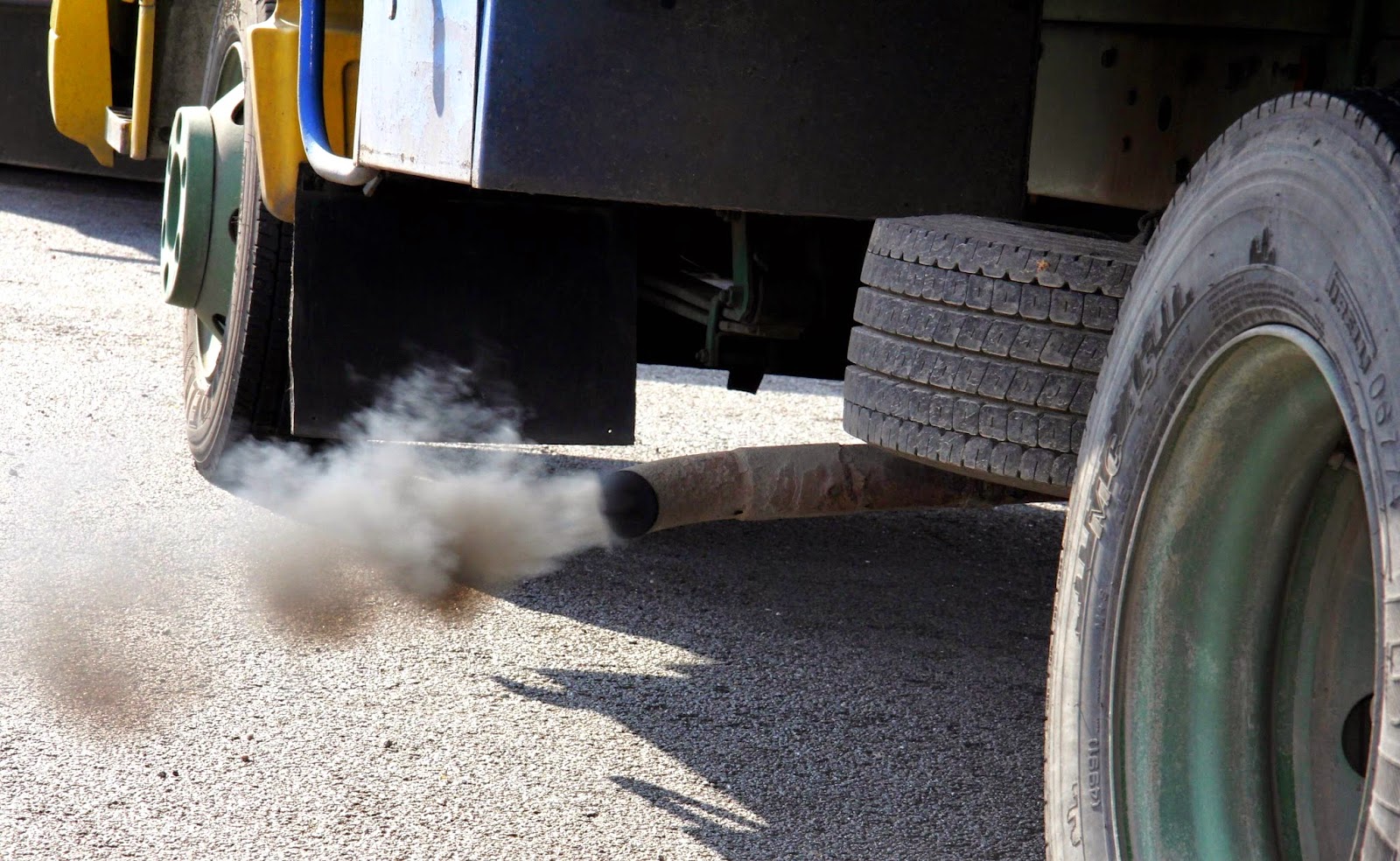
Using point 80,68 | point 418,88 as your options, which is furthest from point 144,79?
point 418,88

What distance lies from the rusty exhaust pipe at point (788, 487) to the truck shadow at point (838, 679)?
0.90 ft

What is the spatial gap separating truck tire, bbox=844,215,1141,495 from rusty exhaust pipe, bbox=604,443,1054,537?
108 cm

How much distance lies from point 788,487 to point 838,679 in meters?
0.41

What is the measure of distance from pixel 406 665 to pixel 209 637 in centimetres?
40

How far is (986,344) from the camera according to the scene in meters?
1.97

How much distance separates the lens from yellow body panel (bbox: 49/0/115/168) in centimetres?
484

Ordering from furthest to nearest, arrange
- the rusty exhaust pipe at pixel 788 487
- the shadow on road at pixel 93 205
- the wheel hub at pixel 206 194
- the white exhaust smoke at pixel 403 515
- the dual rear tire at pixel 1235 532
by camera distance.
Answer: the shadow on road at pixel 93 205 < the wheel hub at pixel 206 194 < the white exhaust smoke at pixel 403 515 < the rusty exhaust pipe at pixel 788 487 < the dual rear tire at pixel 1235 532

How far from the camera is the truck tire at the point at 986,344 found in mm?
1908

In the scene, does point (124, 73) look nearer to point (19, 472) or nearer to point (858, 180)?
point (19, 472)

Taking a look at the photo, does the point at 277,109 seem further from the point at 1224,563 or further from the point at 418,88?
the point at 1224,563

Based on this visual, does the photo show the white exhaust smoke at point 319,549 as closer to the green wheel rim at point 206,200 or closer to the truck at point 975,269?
the truck at point 975,269

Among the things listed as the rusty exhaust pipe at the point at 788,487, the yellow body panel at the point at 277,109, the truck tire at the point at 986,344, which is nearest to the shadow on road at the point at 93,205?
the yellow body panel at the point at 277,109

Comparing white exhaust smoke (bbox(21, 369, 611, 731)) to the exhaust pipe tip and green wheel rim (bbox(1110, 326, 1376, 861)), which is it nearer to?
the exhaust pipe tip

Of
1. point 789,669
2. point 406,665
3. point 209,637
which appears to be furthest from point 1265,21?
point 209,637
